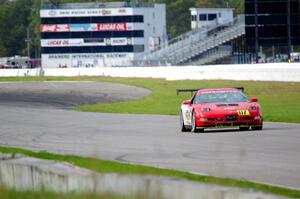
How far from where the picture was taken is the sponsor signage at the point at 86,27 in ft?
429

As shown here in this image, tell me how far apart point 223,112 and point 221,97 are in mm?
1181

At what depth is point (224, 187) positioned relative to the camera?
8789 mm

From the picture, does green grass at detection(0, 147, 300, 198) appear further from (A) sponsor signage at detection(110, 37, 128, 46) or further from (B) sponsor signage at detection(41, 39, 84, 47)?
(B) sponsor signage at detection(41, 39, 84, 47)

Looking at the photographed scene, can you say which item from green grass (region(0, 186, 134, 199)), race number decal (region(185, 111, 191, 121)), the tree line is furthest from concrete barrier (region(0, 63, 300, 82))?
the tree line

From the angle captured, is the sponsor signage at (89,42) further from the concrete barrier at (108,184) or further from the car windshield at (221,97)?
the concrete barrier at (108,184)

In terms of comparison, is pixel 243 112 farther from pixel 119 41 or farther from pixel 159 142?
pixel 119 41

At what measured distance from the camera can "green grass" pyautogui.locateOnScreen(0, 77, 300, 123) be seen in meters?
35.1

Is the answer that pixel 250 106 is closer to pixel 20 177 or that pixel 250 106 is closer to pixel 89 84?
pixel 20 177

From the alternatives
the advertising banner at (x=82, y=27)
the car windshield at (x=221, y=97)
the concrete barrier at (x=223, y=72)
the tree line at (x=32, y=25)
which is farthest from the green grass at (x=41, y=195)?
the tree line at (x=32, y=25)

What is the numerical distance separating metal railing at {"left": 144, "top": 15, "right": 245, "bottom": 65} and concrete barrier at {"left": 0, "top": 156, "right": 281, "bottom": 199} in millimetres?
88693

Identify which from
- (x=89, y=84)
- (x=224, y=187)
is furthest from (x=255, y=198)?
(x=89, y=84)

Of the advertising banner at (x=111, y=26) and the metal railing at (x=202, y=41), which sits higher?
the advertising banner at (x=111, y=26)

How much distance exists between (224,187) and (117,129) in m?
19.3

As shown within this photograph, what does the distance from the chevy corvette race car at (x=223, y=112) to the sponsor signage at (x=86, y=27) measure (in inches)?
4126
